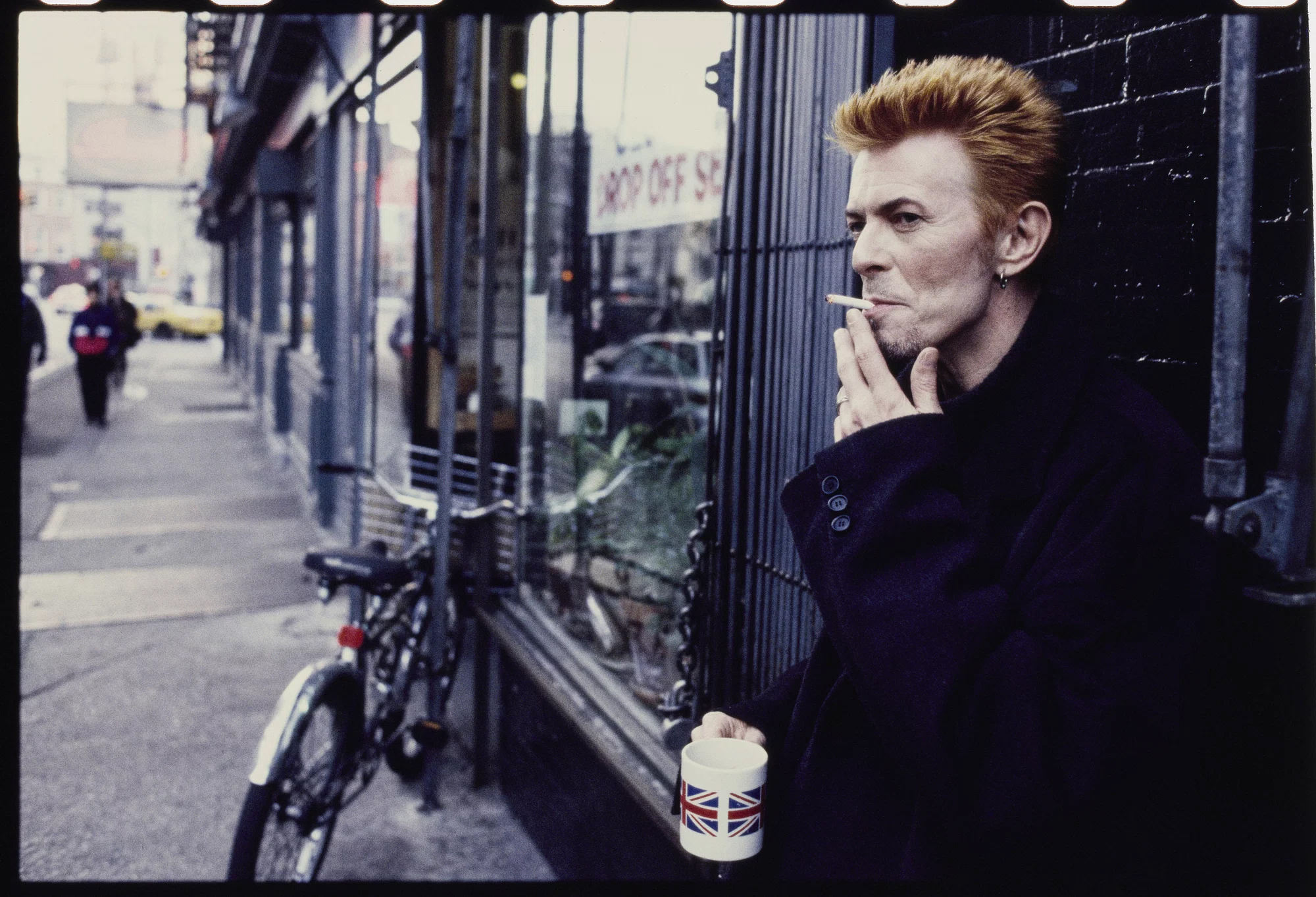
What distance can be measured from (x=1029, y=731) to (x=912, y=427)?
0.37 meters

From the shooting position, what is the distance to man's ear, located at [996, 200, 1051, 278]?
4.76ft

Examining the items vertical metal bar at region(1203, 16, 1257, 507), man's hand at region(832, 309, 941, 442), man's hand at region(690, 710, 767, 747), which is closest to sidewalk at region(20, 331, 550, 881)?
man's hand at region(690, 710, 767, 747)

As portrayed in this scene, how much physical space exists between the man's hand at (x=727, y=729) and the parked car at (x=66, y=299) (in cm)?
6504

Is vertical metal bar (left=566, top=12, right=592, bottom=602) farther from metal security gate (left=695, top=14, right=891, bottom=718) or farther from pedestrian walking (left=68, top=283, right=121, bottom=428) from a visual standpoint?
pedestrian walking (left=68, top=283, right=121, bottom=428)

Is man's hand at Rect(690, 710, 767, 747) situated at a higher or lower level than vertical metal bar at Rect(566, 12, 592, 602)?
lower

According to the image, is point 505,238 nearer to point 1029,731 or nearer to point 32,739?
point 32,739

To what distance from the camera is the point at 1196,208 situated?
5.94 feet

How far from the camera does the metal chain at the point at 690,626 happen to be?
283 centimetres

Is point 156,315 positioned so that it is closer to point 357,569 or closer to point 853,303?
point 357,569

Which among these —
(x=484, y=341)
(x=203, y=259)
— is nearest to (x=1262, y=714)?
(x=484, y=341)

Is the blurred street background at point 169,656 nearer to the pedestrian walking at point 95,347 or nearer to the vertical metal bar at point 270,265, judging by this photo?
the pedestrian walking at point 95,347

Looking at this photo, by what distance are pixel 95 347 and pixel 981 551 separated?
1525 centimetres

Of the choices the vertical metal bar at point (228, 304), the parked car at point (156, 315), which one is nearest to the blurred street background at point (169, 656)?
the vertical metal bar at point (228, 304)

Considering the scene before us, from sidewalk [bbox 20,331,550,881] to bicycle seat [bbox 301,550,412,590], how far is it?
3.28ft
